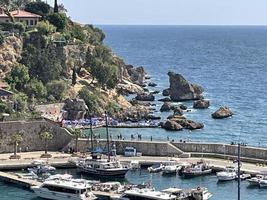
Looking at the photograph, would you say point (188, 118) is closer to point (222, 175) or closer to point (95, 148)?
point (95, 148)

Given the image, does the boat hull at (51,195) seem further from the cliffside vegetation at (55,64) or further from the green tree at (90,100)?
the green tree at (90,100)

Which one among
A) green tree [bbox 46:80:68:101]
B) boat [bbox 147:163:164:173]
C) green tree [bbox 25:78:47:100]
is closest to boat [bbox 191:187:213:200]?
boat [bbox 147:163:164:173]

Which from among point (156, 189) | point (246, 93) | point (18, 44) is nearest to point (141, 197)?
point (156, 189)

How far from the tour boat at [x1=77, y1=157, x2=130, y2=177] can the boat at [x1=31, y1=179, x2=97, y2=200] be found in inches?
243

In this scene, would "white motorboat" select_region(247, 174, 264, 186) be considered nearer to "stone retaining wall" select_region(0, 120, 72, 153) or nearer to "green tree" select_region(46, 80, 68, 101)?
"stone retaining wall" select_region(0, 120, 72, 153)

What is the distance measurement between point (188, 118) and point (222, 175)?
45.4m

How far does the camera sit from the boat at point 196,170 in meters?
75.2

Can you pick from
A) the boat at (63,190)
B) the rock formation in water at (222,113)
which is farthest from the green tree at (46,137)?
the rock formation in water at (222,113)

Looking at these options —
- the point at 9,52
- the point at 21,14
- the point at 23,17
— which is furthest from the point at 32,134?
the point at 21,14

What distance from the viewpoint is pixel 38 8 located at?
131m

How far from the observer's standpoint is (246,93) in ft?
516

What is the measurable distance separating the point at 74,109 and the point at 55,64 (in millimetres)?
12670

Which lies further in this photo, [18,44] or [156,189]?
[18,44]

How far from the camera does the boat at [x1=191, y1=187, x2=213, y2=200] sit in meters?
65.7
